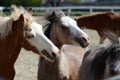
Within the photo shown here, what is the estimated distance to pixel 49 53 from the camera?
432cm

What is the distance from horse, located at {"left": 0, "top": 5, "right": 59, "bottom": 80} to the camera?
13.7 feet

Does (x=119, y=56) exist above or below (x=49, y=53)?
above

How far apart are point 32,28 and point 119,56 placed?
139cm

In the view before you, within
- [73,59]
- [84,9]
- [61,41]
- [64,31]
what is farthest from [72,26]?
[84,9]

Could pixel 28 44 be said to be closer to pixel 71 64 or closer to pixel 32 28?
pixel 32 28

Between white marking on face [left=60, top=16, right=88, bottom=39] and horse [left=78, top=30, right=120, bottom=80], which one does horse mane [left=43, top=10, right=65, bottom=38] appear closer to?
white marking on face [left=60, top=16, right=88, bottom=39]

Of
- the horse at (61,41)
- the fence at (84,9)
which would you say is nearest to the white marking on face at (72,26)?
the horse at (61,41)

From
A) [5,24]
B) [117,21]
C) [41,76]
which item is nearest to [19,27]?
[5,24]

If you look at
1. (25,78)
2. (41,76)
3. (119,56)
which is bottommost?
(25,78)

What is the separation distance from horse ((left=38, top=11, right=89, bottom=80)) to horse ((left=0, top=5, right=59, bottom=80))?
651mm

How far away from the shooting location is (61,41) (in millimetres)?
5184

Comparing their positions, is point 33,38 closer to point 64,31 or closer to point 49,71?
point 49,71

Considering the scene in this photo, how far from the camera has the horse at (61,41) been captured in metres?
4.96

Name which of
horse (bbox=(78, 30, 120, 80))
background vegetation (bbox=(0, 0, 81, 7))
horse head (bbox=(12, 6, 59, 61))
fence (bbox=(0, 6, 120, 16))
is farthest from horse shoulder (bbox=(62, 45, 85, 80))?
background vegetation (bbox=(0, 0, 81, 7))
